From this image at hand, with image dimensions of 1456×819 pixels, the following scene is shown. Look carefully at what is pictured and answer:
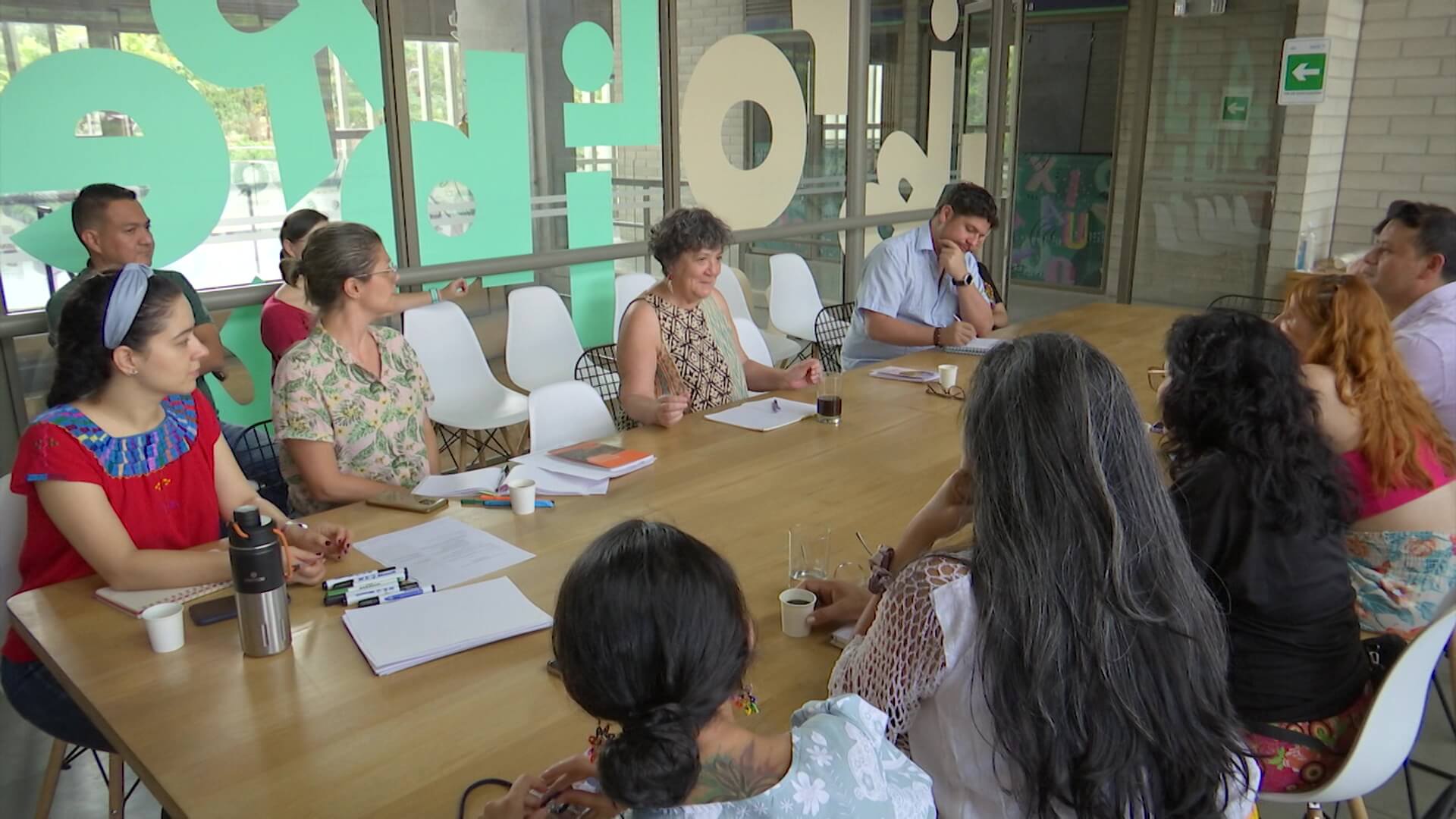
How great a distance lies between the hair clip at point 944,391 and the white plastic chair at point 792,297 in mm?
2034

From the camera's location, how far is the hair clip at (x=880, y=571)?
168 cm

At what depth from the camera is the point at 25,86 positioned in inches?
123

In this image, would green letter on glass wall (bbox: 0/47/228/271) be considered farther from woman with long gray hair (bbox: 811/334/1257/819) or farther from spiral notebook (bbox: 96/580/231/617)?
woman with long gray hair (bbox: 811/334/1257/819)

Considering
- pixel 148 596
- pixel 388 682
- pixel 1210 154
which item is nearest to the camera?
pixel 388 682

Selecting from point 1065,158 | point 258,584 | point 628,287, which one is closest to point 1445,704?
point 258,584

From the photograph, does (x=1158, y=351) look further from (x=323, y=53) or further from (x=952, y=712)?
(x=323, y=53)

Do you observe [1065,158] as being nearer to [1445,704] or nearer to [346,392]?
[1445,704]

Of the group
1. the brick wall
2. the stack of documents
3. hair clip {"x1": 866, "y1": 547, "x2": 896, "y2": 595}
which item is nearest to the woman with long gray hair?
hair clip {"x1": 866, "y1": 547, "x2": 896, "y2": 595}

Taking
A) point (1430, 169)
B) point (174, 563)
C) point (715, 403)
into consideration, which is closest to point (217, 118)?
point (715, 403)

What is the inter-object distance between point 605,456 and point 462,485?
1.18 ft

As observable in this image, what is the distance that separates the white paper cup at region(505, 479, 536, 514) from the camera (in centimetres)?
224

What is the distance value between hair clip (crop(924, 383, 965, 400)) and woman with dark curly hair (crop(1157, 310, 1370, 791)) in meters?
1.47

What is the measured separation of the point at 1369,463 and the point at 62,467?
2429 mm

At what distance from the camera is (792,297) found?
5480 mm
